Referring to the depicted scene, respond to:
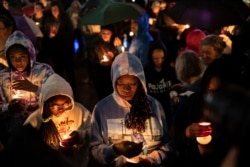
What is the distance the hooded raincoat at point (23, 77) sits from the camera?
4.91 meters

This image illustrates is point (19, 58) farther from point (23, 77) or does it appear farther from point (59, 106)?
point (59, 106)

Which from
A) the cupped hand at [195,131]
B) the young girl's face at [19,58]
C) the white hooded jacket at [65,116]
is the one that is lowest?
the cupped hand at [195,131]

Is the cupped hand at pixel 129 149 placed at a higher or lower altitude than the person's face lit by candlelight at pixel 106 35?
lower

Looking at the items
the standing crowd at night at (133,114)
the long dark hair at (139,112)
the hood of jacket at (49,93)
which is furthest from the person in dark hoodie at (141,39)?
the long dark hair at (139,112)

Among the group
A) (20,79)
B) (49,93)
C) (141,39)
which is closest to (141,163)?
(49,93)

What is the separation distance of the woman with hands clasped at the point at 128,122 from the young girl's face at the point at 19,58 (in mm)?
1405

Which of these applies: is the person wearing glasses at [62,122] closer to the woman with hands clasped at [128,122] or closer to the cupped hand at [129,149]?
the woman with hands clasped at [128,122]

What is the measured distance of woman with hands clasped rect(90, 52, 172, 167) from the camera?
12.5ft

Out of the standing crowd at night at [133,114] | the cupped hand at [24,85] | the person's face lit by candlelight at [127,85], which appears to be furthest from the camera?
the cupped hand at [24,85]

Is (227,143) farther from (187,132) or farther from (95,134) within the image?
(95,134)

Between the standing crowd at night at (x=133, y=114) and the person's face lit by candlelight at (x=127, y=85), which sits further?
the person's face lit by candlelight at (x=127, y=85)

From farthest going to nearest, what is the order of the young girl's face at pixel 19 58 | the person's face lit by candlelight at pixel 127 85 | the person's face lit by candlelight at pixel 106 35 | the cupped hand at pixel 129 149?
the person's face lit by candlelight at pixel 106 35, the young girl's face at pixel 19 58, the person's face lit by candlelight at pixel 127 85, the cupped hand at pixel 129 149

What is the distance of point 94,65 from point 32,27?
4.16 feet

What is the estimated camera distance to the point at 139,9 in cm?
876
